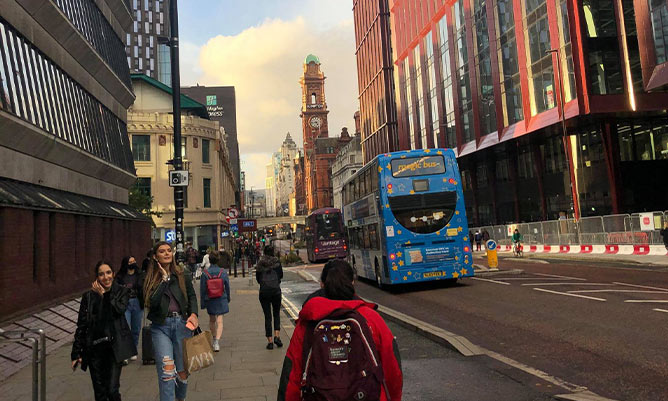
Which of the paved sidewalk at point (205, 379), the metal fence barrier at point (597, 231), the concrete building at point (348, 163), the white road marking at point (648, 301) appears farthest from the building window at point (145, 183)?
the concrete building at point (348, 163)

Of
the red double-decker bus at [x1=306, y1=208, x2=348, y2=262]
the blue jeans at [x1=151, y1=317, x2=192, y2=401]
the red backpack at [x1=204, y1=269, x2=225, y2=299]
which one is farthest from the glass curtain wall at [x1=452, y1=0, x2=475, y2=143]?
the blue jeans at [x1=151, y1=317, x2=192, y2=401]

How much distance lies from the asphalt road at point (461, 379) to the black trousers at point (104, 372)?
2995 millimetres

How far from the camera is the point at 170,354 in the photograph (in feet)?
17.4

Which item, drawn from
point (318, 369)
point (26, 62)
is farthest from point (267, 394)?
point (26, 62)

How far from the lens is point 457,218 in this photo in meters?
16.3

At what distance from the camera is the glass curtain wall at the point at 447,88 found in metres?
52.1

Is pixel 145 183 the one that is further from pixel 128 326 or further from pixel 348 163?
pixel 348 163

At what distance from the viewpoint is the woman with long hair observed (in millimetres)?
5227

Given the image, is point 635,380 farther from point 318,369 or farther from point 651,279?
point 651,279

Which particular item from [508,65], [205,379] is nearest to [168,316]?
[205,379]

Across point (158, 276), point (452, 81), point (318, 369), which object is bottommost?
point (318, 369)

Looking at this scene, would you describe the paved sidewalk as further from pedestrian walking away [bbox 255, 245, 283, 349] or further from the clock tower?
the clock tower

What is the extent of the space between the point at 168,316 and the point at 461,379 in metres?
3.54

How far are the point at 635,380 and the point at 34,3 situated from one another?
53.3 ft
